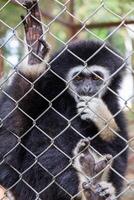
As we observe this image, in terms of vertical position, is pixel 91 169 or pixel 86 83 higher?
pixel 86 83

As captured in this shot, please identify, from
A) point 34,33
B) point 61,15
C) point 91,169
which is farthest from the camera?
point 61,15

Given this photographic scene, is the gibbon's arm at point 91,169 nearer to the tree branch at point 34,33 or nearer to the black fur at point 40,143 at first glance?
the black fur at point 40,143

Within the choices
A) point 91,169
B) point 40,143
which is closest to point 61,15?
point 40,143

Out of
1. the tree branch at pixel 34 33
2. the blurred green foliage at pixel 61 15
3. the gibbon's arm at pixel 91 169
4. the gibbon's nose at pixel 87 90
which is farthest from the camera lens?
the blurred green foliage at pixel 61 15

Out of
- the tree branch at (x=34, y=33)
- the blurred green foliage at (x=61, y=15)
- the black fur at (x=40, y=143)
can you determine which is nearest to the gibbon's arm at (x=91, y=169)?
the black fur at (x=40, y=143)

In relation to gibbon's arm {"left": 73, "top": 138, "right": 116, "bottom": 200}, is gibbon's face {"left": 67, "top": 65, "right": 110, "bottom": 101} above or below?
above

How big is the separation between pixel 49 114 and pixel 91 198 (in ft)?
4.49

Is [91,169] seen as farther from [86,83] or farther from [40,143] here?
[86,83]

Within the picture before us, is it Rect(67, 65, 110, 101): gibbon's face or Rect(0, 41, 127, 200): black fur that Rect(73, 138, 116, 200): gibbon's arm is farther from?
Rect(67, 65, 110, 101): gibbon's face

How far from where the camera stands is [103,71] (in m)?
6.26

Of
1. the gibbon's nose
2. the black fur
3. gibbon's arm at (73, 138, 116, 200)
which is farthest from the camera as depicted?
the gibbon's nose

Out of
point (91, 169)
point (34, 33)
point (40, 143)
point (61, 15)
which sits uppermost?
point (61, 15)

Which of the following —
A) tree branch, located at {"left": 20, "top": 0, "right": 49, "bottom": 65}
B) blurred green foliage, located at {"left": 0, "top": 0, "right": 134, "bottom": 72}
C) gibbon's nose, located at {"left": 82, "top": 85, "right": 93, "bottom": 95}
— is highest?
blurred green foliage, located at {"left": 0, "top": 0, "right": 134, "bottom": 72}

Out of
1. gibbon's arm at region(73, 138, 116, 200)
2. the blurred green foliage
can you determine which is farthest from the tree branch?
the blurred green foliage
